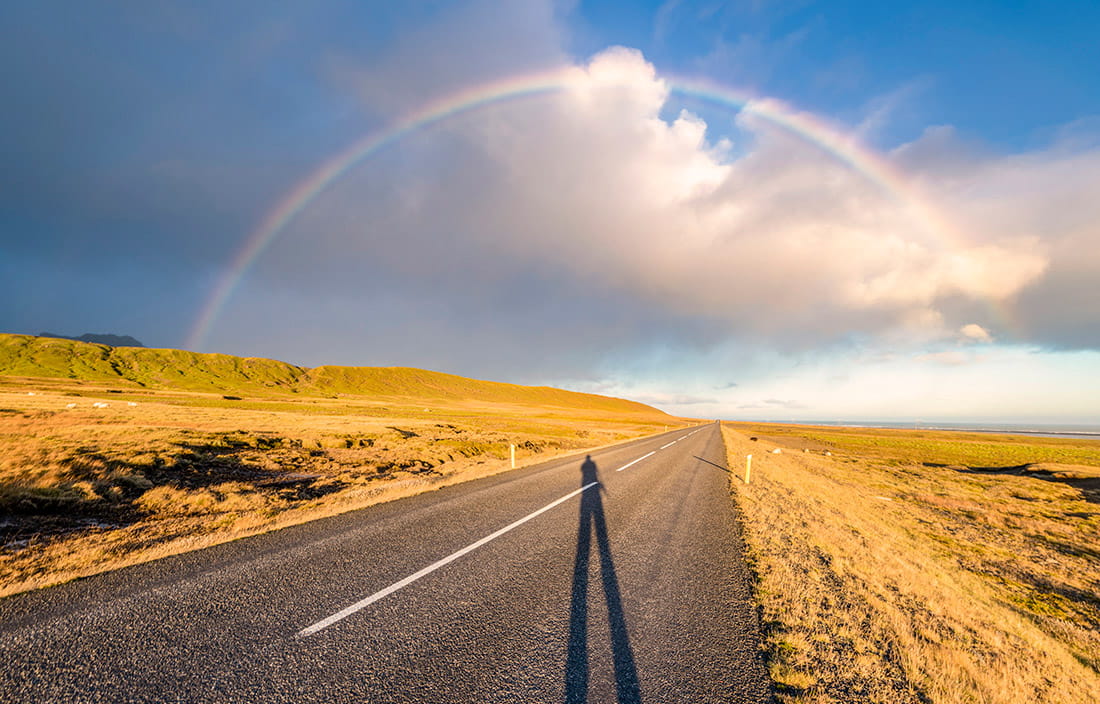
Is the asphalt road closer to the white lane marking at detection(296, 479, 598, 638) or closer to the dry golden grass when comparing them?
the white lane marking at detection(296, 479, 598, 638)

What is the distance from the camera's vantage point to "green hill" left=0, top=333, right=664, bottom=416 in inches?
4284

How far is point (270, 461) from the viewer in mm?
16672

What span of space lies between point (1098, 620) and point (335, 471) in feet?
66.5

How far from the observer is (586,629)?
4359 millimetres

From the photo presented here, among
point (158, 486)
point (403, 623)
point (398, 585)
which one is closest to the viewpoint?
point (403, 623)

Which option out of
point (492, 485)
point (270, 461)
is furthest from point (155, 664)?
point (270, 461)

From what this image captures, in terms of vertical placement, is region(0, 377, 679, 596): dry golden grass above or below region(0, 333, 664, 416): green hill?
below

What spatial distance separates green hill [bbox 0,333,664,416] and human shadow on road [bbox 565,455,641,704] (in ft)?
375

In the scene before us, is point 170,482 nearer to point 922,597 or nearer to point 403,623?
point 403,623

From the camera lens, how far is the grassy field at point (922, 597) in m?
3.91

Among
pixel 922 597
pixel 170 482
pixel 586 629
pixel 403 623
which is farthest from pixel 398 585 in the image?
pixel 170 482

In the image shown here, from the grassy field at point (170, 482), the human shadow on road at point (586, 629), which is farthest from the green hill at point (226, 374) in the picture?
the human shadow on road at point (586, 629)

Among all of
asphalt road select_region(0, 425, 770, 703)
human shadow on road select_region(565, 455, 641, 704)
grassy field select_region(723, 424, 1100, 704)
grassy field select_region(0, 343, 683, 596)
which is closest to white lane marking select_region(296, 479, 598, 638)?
asphalt road select_region(0, 425, 770, 703)

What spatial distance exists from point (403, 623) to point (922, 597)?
7721 millimetres
